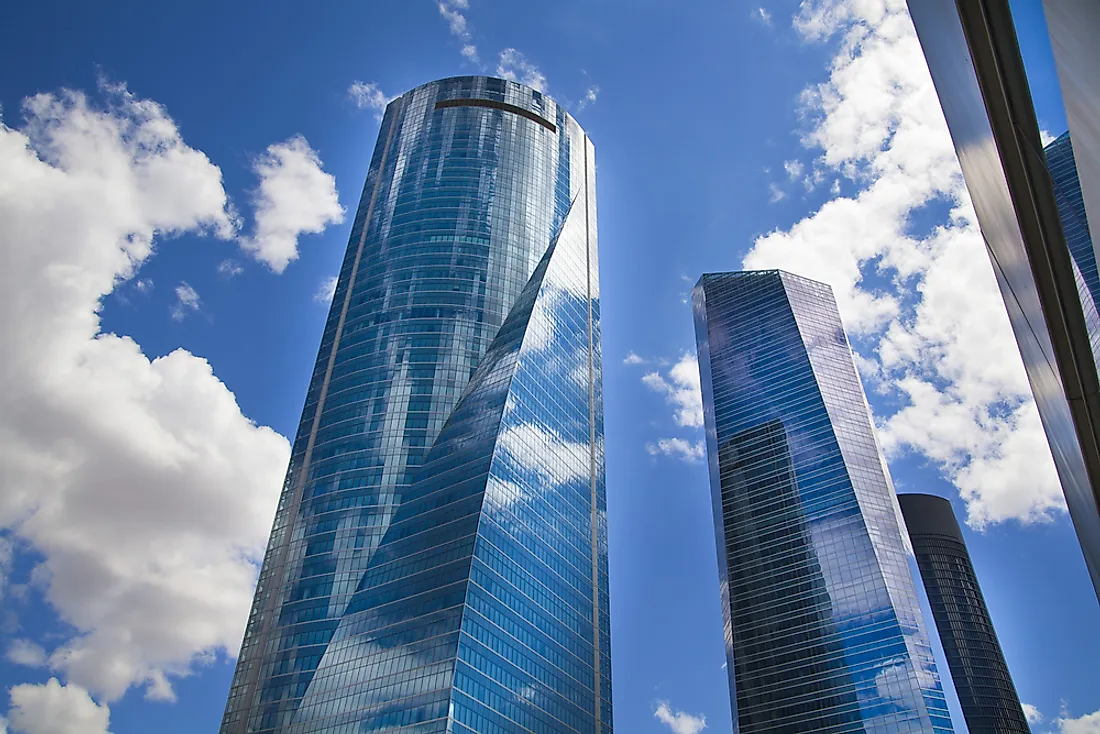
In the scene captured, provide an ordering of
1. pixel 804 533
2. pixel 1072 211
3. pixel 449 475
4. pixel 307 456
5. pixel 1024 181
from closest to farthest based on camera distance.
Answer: pixel 1072 211 → pixel 1024 181 → pixel 449 475 → pixel 307 456 → pixel 804 533

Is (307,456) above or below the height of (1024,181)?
above

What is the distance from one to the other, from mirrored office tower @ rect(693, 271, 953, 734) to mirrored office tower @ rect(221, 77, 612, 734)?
4607cm

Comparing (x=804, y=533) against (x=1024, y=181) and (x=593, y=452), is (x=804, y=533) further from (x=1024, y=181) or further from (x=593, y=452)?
(x=1024, y=181)

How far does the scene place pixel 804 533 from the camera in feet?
487

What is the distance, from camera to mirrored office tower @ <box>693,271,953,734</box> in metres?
125

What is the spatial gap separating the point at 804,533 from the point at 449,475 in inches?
3073

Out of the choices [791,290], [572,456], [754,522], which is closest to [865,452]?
[754,522]

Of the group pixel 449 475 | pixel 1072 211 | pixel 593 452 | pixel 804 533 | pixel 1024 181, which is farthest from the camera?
pixel 804 533

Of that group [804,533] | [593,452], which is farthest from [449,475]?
[804,533]

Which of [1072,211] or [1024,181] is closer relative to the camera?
[1072,211]

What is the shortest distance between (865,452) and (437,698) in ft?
338

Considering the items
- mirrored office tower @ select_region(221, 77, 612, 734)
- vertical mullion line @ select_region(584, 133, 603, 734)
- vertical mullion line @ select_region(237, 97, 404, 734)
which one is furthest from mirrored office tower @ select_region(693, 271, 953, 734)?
vertical mullion line @ select_region(237, 97, 404, 734)

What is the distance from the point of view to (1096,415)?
21.8 feet

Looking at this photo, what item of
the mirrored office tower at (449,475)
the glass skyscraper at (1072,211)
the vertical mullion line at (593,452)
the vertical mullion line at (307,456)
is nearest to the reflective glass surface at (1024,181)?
the glass skyscraper at (1072,211)
